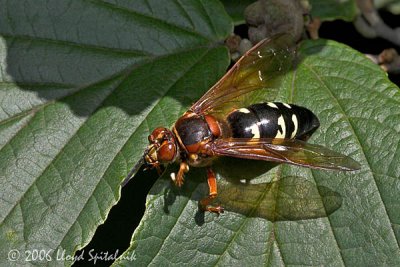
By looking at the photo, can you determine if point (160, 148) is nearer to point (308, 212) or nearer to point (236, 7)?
point (308, 212)

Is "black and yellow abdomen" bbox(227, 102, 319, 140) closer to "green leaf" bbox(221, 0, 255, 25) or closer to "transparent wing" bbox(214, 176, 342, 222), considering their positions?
"transparent wing" bbox(214, 176, 342, 222)

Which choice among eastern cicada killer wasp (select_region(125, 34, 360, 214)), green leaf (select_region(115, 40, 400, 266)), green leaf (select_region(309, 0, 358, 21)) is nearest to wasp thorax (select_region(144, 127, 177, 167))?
eastern cicada killer wasp (select_region(125, 34, 360, 214))

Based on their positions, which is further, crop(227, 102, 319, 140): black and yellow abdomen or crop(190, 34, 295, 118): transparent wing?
crop(190, 34, 295, 118): transparent wing

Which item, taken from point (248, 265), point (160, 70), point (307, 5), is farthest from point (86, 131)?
point (307, 5)

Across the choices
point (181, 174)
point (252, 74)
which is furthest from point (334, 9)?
point (181, 174)

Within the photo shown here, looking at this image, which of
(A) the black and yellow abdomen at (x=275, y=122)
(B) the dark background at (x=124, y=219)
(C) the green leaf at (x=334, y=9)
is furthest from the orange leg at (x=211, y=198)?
(C) the green leaf at (x=334, y=9)

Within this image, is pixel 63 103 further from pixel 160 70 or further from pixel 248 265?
pixel 248 265

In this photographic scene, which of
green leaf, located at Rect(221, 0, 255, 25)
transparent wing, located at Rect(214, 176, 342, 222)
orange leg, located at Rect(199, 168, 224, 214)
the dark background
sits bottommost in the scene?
the dark background
